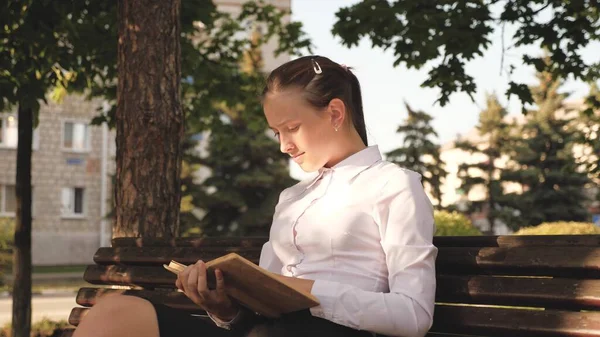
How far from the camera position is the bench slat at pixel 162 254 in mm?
3614

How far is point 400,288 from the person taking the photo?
2.42 m

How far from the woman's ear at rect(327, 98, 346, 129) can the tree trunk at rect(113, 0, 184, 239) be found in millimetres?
2353

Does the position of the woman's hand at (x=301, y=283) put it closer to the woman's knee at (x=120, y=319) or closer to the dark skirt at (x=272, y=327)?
the dark skirt at (x=272, y=327)

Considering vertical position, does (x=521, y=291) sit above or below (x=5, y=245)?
above

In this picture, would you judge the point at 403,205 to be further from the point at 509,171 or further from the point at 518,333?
the point at 509,171

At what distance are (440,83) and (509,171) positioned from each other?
26621 millimetres

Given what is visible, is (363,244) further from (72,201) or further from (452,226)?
(72,201)

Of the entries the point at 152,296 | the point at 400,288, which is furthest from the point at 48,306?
the point at 400,288

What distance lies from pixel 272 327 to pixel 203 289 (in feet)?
0.72

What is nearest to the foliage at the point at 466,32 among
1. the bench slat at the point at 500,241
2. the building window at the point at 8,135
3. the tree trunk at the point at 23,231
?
the tree trunk at the point at 23,231

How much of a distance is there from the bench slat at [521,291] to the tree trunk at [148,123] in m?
2.48

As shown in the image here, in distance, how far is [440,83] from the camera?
27.2ft

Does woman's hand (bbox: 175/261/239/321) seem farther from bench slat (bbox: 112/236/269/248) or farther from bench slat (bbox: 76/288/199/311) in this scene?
bench slat (bbox: 76/288/199/311)

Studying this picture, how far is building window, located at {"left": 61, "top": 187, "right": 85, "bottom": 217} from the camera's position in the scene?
34375 millimetres
